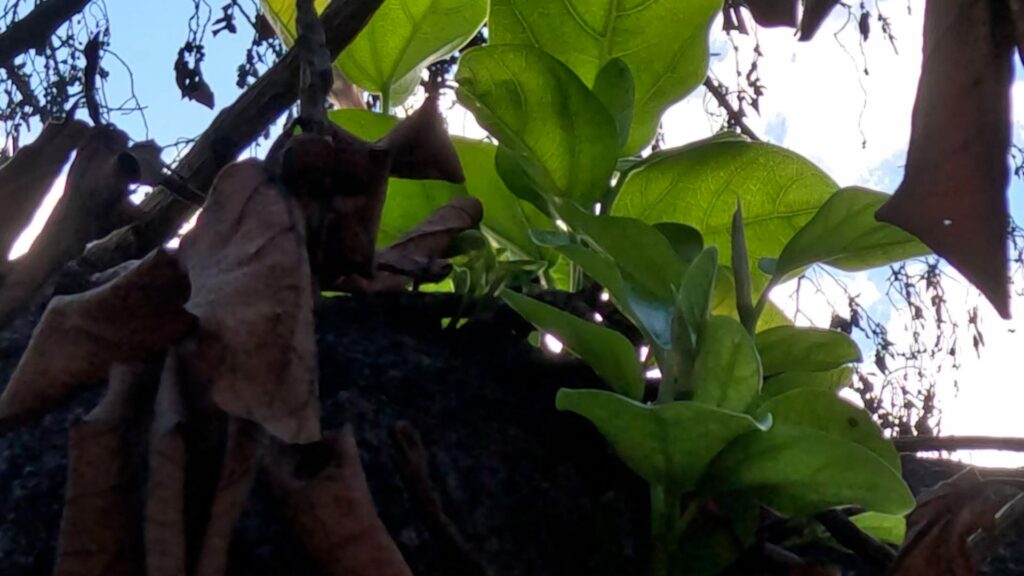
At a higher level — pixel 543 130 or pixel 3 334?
pixel 543 130

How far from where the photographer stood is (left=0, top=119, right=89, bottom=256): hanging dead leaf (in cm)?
40

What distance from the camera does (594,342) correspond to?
0.42 m

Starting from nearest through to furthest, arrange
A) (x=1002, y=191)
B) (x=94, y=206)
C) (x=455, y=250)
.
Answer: (x=1002, y=191) → (x=94, y=206) → (x=455, y=250)

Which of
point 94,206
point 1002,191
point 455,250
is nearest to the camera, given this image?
point 1002,191

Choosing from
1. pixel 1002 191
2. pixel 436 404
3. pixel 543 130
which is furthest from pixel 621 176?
pixel 1002 191

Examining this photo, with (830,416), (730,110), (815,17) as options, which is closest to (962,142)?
(815,17)

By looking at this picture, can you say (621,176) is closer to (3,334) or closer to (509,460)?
(509,460)

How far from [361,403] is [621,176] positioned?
0.69 ft

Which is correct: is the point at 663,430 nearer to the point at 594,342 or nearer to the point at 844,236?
the point at 594,342

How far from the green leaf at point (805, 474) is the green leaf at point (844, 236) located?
143 mm

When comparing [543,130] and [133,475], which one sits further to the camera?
[543,130]

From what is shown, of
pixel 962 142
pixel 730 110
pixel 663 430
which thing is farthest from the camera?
pixel 730 110

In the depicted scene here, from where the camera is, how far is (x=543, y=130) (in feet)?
1.68

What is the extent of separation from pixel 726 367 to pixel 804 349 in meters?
0.10
